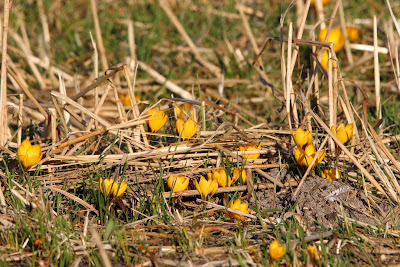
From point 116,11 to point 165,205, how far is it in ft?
9.28

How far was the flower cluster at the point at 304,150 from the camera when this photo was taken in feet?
7.29

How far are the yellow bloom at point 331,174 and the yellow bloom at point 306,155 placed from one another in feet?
0.31

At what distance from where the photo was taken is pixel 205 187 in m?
2.12

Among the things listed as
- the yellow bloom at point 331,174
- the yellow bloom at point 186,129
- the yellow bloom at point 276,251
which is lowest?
the yellow bloom at point 331,174

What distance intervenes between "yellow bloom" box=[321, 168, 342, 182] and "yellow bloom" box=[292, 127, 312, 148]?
6.4 inches

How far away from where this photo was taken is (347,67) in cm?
384

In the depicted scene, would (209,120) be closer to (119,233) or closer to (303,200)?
(303,200)

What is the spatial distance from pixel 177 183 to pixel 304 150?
1.94 feet

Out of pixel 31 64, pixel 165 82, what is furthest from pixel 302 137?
pixel 31 64

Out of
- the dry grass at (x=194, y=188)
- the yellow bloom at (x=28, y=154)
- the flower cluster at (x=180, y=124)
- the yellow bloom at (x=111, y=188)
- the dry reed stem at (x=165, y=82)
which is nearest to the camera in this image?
the dry grass at (x=194, y=188)

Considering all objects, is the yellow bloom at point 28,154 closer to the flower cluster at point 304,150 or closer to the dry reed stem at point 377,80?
the flower cluster at point 304,150

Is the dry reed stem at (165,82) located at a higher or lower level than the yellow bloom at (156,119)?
lower

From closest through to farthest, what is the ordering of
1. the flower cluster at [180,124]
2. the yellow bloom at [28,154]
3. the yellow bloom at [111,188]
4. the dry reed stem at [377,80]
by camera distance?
the yellow bloom at [111,188] → the yellow bloom at [28,154] → the flower cluster at [180,124] → the dry reed stem at [377,80]

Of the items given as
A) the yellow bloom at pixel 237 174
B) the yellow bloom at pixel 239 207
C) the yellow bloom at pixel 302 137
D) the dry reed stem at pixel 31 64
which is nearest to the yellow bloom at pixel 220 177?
the yellow bloom at pixel 237 174
